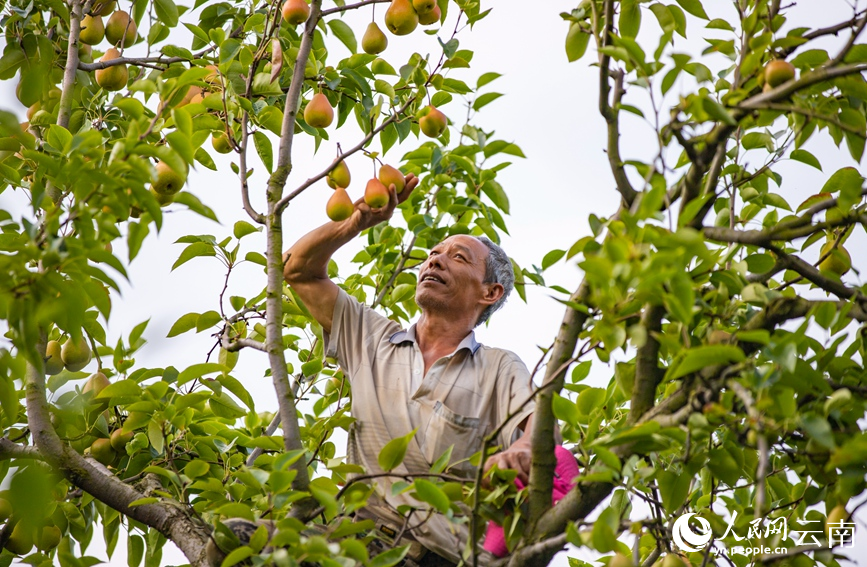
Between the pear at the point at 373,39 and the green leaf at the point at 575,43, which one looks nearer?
the green leaf at the point at 575,43

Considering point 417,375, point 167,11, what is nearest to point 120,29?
point 167,11

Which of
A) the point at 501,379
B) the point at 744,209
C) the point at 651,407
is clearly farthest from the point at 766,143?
the point at 651,407

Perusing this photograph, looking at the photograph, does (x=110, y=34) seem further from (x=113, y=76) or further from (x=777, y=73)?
(x=777, y=73)

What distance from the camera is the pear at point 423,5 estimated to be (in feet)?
9.54

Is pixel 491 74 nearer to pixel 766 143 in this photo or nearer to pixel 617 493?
pixel 766 143

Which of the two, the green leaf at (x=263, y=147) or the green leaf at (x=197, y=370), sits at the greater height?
the green leaf at (x=263, y=147)

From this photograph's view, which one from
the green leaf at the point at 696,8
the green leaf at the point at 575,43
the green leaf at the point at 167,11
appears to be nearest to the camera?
the green leaf at the point at 575,43

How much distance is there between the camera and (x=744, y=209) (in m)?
2.86

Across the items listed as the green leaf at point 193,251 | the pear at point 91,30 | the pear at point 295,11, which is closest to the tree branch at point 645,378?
the green leaf at point 193,251

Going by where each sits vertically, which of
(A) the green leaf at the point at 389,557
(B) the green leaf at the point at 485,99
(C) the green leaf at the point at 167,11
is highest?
(C) the green leaf at the point at 167,11

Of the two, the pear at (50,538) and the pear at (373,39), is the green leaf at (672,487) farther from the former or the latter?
the pear at (50,538)

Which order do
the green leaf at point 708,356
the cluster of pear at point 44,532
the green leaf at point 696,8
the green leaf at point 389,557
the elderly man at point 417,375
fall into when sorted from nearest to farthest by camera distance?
the green leaf at point 708,356
the green leaf at point 389,557
the green leaf at point 696,8
the elderly man at point 417,375
the cluster of pear at point 44,532

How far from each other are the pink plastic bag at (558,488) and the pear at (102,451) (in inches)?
45.5

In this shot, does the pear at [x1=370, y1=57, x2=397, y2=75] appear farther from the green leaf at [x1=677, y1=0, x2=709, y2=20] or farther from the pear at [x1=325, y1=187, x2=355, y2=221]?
the green leaf at [x1=677, y1=0, x2=709, y2=20]
